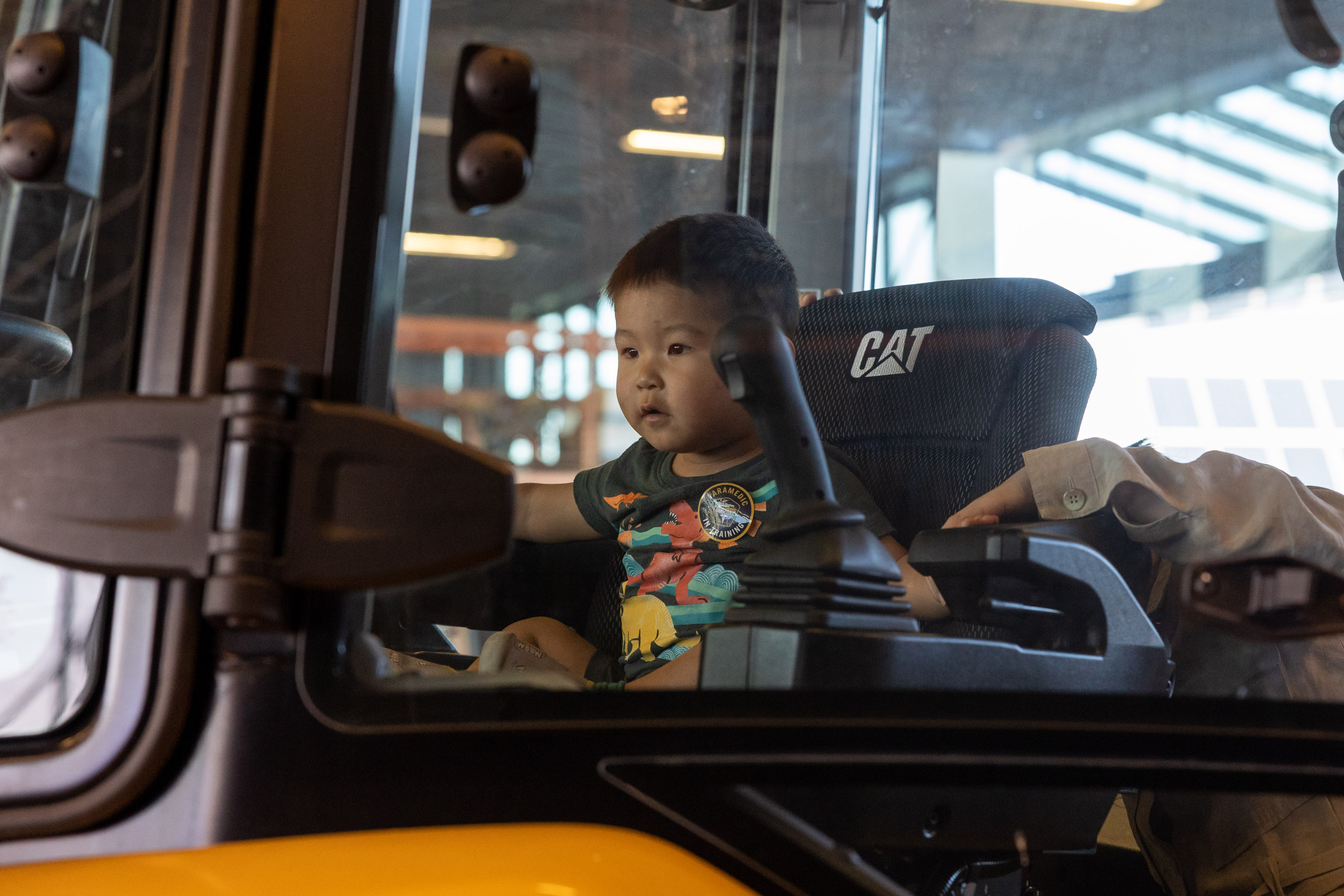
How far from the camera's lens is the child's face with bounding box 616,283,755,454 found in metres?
0.92

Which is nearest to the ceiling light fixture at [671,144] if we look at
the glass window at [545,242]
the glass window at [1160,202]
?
the glass window at [545,242]

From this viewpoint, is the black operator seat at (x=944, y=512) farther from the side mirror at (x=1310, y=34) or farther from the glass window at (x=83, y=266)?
the glass window at (x=83, y=266)

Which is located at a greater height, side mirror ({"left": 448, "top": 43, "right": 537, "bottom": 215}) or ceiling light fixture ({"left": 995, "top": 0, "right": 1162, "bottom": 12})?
ceiling light fixture ({"left": 995, "top": 0, "right": 1162, "bottom": 12})

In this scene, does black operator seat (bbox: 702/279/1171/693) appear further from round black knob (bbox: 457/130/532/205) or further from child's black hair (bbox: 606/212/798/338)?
round black knob (bbox: 457/130/532/205)

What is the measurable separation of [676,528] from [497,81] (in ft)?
1.56

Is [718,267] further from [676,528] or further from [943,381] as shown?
[943,381]

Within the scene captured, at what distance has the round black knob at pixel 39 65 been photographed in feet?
2.58

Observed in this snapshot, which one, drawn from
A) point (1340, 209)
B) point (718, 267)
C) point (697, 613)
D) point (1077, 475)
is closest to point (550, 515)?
point (697, 613)

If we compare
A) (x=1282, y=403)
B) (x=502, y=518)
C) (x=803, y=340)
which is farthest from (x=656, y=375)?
(x=1282, y=403)

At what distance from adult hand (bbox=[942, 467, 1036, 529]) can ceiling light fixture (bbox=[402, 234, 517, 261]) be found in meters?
0.52

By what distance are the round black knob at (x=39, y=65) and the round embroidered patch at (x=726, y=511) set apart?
619 millimetres

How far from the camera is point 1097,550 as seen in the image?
1002 mm

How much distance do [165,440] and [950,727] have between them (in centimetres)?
57

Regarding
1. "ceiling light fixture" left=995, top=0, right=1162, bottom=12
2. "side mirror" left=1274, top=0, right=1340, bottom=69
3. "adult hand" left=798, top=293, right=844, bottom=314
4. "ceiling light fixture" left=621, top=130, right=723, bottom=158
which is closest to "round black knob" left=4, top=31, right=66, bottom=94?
"ceiling light fixture" left=621, top=130, right=723, bottom=158
